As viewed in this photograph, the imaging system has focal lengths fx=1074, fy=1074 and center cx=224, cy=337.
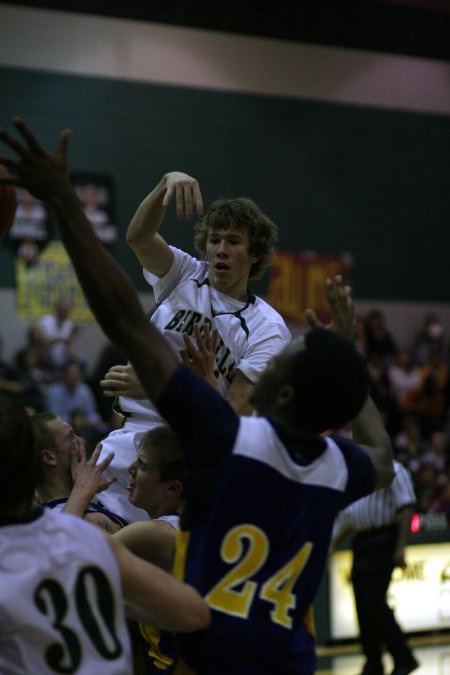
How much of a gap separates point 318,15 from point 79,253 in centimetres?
1515

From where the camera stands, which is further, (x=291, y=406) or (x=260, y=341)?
(x=260, y=341)

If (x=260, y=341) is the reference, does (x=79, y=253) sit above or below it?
above

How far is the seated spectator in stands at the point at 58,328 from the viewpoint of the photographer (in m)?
13.4

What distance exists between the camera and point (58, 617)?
2.24m

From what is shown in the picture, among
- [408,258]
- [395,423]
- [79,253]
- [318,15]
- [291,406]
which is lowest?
[395,423]

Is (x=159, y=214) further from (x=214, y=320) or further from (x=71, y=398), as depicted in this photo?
(x=71, y=398)

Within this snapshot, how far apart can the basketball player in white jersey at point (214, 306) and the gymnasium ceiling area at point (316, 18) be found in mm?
11255

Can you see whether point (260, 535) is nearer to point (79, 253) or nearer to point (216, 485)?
point (216, 485)

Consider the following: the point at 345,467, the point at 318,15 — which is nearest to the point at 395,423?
the point at 318,15

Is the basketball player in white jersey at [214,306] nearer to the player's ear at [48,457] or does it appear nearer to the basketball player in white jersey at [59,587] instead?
the player's ear at [48,457]

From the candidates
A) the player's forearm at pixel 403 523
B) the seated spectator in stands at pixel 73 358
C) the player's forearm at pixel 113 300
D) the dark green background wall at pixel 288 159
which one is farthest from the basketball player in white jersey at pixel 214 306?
the dark green background wall at pixel 288 159

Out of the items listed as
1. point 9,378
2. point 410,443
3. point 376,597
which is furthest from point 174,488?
point 410,443

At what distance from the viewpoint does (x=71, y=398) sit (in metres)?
12.6

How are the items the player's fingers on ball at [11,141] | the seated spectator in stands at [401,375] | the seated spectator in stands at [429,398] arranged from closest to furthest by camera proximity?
1. the player's fingers on ball at [11,141]
2. the seated spectator in stands at [429,398]
3. the seated spectator in stands at [401,375]
